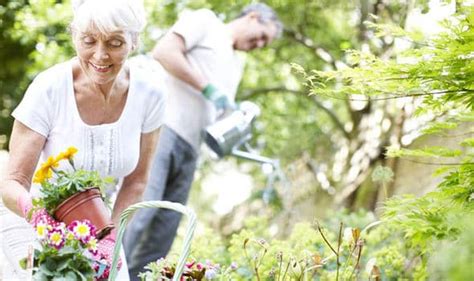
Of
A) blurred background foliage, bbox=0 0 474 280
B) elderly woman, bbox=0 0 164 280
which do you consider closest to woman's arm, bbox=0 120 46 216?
elderly woman, bbox=0 0 164 280

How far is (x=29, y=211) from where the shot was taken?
1521 millimetres

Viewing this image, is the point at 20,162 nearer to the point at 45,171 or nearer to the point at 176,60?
the point at 45,171

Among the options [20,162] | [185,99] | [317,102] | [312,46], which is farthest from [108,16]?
[317,102]

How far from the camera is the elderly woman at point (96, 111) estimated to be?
1.73 m

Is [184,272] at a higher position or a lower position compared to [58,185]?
lower

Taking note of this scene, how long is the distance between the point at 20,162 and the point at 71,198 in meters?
0.29

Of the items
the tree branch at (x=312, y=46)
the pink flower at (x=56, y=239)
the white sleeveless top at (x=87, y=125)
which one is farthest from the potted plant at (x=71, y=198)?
the tree branch at (x=312, y=46)

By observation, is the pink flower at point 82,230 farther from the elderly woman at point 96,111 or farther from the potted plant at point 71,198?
the elderly woman at point 96,111

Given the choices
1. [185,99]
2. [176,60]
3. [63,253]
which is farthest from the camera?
[185,99]

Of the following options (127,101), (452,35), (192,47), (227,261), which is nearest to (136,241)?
(227,261)

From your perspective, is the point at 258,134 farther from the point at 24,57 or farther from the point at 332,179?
the point at 24,57

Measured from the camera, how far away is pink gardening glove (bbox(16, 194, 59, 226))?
147cm

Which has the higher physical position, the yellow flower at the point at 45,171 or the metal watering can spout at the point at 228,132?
the yellow flower at the point at 45,171

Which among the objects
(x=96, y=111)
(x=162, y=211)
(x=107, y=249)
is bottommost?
(x=162, y=211)
